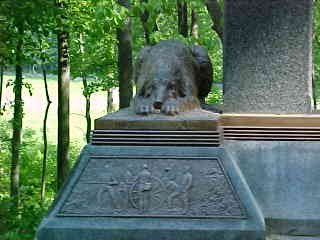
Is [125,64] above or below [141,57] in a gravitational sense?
above

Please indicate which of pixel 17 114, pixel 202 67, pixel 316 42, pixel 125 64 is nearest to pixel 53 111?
pixel 316 42

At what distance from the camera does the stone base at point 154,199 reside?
4.29 meters

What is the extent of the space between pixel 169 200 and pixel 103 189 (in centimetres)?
51

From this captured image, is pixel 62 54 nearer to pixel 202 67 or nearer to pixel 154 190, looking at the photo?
pixel 202 67

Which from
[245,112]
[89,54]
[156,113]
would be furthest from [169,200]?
[89,54]

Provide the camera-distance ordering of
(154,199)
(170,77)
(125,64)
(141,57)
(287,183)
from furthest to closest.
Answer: (125,64) < (141,57) < (170,77) < (287,183) < (154,199)

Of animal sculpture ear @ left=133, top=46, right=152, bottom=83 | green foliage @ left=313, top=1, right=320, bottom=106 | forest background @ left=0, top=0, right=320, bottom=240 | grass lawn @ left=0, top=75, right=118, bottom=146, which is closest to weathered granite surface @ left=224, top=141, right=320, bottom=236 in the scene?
animal sculpture ear @ left=133, top=46, right=152, bottom=83

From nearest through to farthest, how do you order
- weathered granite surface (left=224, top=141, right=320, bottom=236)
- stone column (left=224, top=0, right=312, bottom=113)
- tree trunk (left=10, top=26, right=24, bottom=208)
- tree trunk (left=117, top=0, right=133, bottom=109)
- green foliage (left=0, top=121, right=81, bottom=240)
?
weathered granite surface (left=224, top=141, right=320, bottom=236)
stone column (left=224, top=0, right=312, bottom=113)
green foliage (left=0, top=121, right=81, bottom=240)
tree trunk (left=10, top=26, right=24, bottom=208)
tree trunk (left=117, top=0, right=133, bottom=109)

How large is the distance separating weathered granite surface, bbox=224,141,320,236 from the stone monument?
1.57 ft

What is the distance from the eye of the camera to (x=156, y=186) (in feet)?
14.7

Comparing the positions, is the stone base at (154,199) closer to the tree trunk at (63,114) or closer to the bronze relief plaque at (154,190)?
the bronze relief plaque at (154,190)

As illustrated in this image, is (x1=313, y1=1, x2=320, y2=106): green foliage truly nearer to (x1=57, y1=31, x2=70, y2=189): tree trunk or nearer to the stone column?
(x1=57, y1=31, x2=70, y2=189): tree trunk

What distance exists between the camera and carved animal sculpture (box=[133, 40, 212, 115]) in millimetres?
4926

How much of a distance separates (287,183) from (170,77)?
135 centimetres
